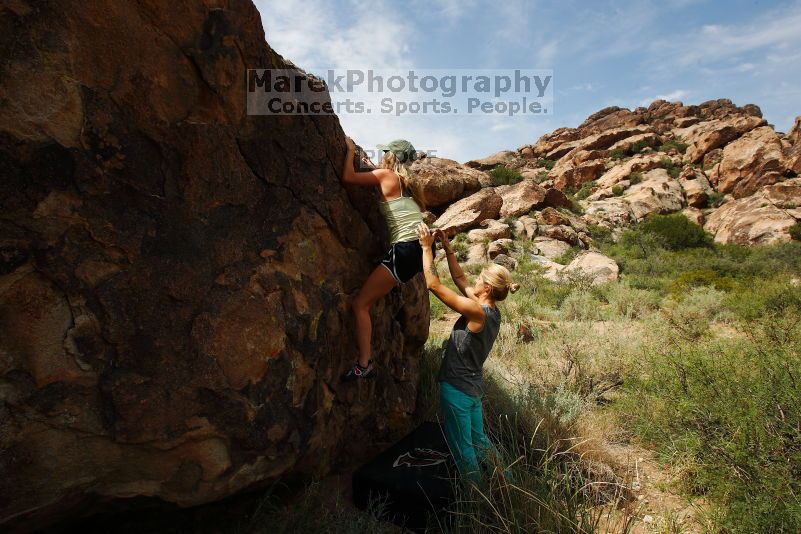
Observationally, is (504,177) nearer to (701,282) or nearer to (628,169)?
(628,169)

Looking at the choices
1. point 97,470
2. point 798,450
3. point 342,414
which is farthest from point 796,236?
point 97,470

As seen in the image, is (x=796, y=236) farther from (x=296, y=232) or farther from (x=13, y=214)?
(x=13, y=214)

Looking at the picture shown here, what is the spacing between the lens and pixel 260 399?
238 centimetres

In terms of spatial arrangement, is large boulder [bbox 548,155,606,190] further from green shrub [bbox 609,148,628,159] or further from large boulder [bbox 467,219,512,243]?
large boulder [bbox 467,219,512,243]

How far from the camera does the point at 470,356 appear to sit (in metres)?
3.01

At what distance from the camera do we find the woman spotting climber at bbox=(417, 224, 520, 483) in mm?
2922

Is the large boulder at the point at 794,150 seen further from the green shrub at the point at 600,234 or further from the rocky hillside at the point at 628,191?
the green shrub at the point at 600,234

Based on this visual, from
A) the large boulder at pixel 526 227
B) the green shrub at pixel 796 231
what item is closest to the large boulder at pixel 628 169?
the large boulder at pixel 526 227

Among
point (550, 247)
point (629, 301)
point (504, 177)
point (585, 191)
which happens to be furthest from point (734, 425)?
point (585, 191)

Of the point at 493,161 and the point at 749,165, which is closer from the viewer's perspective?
the point at 749,165

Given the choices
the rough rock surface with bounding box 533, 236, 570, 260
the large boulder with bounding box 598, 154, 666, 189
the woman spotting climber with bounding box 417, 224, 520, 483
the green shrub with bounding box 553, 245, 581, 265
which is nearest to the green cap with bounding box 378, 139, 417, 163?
the woman spotting climber with bounding box 417, 224, 520, 483

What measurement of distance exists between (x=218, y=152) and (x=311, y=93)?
96cm

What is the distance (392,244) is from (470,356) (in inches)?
36.8

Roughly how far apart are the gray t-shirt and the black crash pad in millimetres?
548
